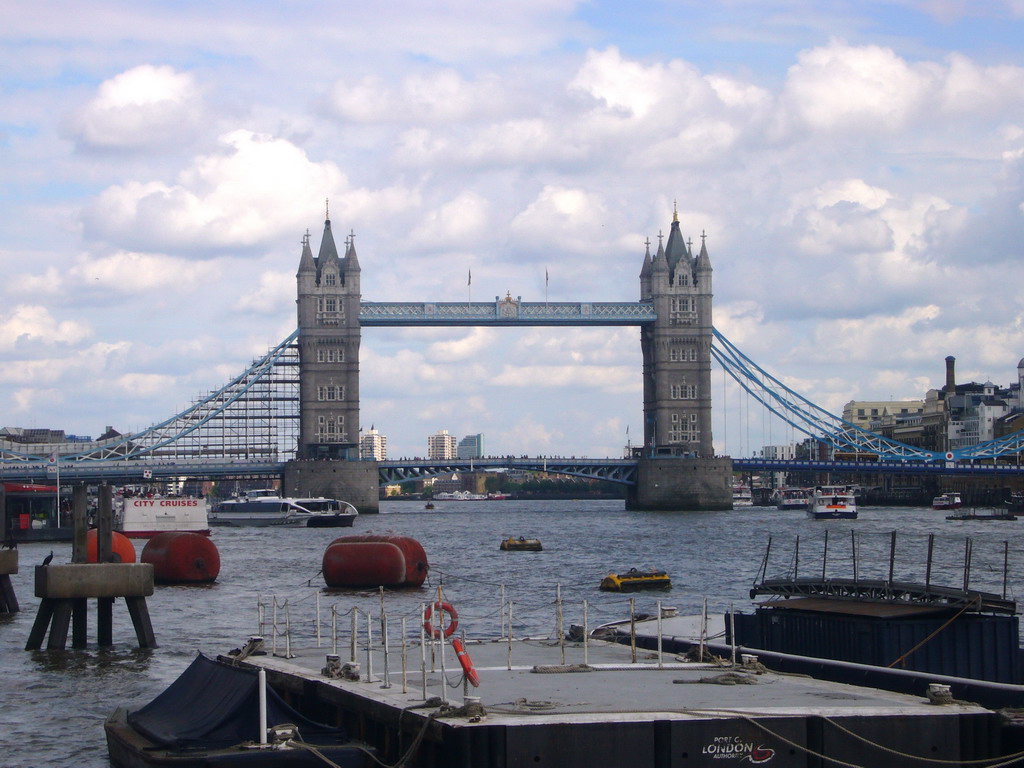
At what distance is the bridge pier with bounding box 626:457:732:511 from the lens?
13850 centimetres

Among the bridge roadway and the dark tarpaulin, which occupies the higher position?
the bridge roadway

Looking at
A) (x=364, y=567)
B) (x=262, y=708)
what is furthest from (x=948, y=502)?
(x=262, y=708)

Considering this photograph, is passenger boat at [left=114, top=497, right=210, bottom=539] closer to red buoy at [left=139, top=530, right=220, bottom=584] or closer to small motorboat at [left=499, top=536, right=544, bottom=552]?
small motorboat at [left=499, top=536, right=544, bottom=552]

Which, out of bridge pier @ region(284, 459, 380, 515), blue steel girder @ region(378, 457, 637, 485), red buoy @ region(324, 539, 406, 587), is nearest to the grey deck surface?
red buoy @ region(324, 539, 406, 587)

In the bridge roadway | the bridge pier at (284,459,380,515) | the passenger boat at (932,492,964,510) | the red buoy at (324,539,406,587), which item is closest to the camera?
the red buoy at (324,539,406,587)

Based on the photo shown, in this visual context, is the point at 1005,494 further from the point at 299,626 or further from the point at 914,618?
the point at 914,618

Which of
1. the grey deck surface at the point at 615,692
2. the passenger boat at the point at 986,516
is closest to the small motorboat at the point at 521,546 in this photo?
the passenger boat at the point at 986,516

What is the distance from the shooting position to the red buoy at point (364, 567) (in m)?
49.9

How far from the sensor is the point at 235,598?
47812mm

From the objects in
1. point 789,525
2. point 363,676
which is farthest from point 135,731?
point 789,525

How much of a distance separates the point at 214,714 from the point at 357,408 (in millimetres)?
122741

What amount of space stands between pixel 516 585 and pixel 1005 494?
4113 inches

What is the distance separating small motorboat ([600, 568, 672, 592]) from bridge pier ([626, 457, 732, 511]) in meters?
87.4

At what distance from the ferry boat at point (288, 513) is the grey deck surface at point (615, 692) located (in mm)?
90351
